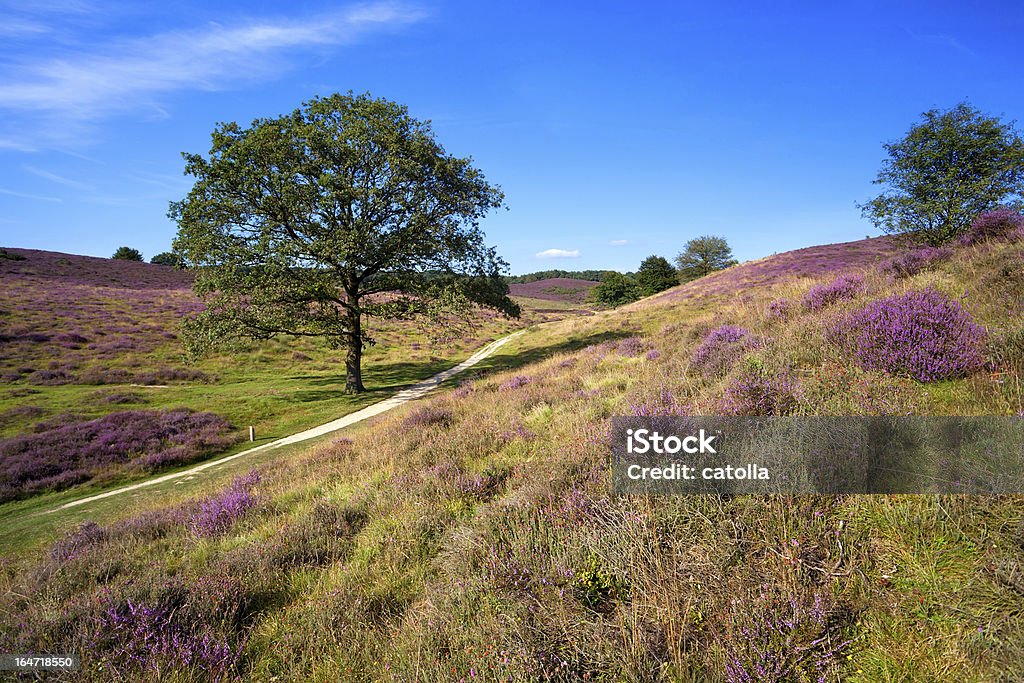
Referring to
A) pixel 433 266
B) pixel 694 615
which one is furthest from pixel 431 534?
pixel 433 266

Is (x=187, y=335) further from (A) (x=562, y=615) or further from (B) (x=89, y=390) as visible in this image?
(A) (x=562, y=615)

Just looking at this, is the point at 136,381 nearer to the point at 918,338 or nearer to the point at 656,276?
the point at 918,338

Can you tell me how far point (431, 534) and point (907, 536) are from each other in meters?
4.49

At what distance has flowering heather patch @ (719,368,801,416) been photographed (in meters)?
5.00

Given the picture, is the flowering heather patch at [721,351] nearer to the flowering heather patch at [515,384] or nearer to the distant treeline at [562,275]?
the flowering heather patch at [515,384]

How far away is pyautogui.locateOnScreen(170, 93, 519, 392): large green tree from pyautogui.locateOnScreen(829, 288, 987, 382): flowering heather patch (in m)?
16.1

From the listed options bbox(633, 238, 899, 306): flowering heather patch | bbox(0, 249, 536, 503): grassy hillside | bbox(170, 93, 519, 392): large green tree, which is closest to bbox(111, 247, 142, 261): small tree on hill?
bbox(0, 249, 536, 503): grassy hillside

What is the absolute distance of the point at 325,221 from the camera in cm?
2012

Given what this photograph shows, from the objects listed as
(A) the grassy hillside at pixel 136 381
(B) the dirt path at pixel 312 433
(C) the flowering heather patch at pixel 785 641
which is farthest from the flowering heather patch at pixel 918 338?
(A) the grassy hillside at pixel 136 381

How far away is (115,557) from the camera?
5520mm

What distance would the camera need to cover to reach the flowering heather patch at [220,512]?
20.9ft

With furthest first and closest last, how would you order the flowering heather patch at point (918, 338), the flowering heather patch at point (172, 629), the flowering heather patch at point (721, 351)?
the flowering heather patch at point (721, 351) → the flowering heather patch at point (918, 338) → the flowering heather patch at point (172, 629)

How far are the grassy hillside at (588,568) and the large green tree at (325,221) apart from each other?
14563 millimetres

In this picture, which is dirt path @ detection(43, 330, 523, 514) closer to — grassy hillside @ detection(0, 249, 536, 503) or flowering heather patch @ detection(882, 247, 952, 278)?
grassy hillside @ detection(0, 249, 536, 503)
